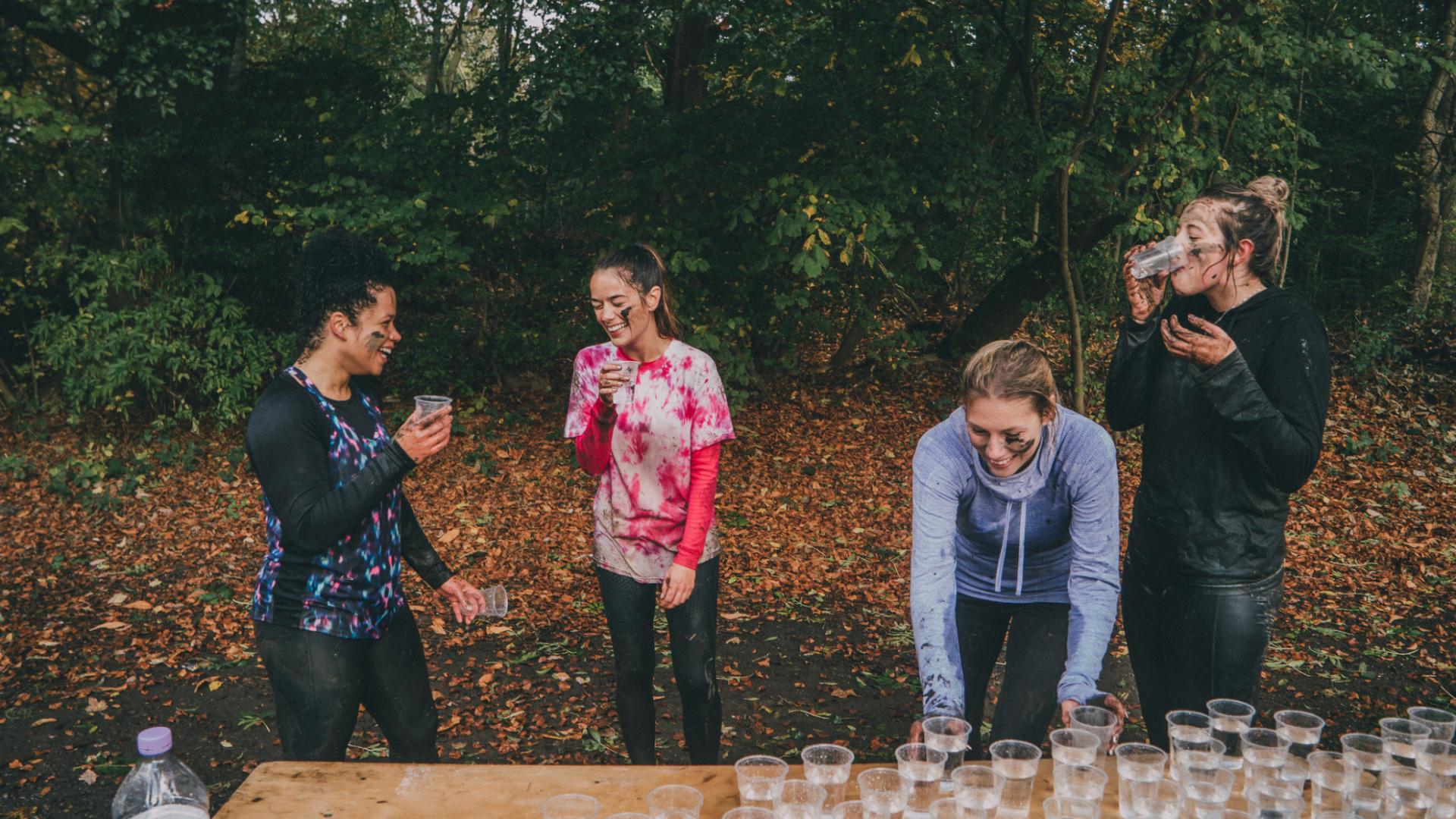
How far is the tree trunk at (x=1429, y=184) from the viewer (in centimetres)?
1142

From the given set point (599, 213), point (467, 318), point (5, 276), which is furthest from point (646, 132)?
point (5, 276)

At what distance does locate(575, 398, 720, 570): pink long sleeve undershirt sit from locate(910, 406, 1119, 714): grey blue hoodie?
830 millimetres

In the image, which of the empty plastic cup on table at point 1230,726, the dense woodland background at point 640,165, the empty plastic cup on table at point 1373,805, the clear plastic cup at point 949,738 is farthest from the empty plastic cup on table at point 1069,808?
the dense woodland background at point 640,165

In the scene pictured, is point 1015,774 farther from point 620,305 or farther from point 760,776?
point 620,305

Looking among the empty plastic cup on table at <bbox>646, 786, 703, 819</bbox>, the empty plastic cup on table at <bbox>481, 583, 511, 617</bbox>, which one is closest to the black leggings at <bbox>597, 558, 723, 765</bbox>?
the empty plastic cup on table at <bbox>481, 583, 511, 617</bbox>

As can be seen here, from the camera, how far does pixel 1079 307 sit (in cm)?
949

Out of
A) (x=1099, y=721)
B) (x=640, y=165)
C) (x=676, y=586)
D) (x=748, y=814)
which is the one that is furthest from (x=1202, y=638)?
(x=640, y=165)

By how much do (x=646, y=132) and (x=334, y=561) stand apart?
5.81m

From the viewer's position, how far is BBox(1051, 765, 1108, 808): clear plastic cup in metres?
1.82

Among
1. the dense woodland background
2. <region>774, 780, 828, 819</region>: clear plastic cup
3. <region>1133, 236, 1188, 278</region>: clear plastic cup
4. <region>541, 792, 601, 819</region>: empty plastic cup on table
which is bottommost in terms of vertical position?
<region>541, 792, 601, 819</region>: empty plastic cup on table

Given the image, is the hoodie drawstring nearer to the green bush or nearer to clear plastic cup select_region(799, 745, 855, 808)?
clear plastic cup select_region(799, 745, 855, 808)

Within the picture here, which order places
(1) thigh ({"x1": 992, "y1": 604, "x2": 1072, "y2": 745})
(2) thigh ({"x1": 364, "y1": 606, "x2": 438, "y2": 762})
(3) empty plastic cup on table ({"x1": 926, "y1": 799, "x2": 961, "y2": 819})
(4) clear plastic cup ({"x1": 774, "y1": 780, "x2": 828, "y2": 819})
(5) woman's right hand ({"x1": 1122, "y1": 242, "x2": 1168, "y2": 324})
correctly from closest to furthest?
(3) empty plastic cup on table ({"x1": 926, "y1": 799, "x2": 961, "y2": 819}) → (4) clear plastic cup ({"x1": 774, "y1": 780, "x2": 828, "y2": 819}) → (1) thigh ({"x1": 992, "y1": 604, "x2": 1072, "y2": 745}) → (2) thigh ({"x1": 364, "y1": 606, "x2": 438, "y2": 762}) → (5) woman's right hand ({"x1": 1122, "y1": 242, "x2": 1168, "y2": 324})

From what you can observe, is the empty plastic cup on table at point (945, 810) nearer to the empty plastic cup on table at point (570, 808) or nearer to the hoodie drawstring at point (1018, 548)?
the empty plastic cup on table at point (570, 808)

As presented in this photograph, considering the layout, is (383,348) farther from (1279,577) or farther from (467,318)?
(467,318)
